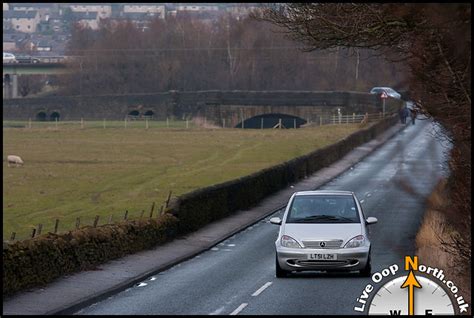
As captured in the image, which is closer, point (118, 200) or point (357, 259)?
point (357, 259)

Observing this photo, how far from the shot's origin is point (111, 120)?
129 m

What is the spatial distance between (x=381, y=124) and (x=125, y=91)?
6991 cm

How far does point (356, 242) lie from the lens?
65.6ft

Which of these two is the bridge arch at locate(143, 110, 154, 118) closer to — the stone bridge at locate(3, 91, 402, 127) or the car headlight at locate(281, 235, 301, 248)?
the stone bridge at locate(3, 91, 402, 127)

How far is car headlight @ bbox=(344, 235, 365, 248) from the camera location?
1994cm

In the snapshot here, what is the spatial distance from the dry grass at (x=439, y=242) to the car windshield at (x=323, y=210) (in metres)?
6.36

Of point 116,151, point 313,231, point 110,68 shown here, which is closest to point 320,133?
point 116,151

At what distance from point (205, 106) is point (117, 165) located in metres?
58.6

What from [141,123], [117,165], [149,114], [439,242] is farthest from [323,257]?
[149,114]

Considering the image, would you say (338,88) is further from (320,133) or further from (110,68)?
(110,68)

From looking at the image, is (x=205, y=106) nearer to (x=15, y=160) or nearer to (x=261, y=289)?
(x=15, y=160)

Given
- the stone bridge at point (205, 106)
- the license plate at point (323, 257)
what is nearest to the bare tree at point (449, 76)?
the license plate at point (323, 257)

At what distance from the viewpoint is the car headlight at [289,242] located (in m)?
20.1

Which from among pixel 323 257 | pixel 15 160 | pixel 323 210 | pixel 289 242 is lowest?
pixel 15 160
